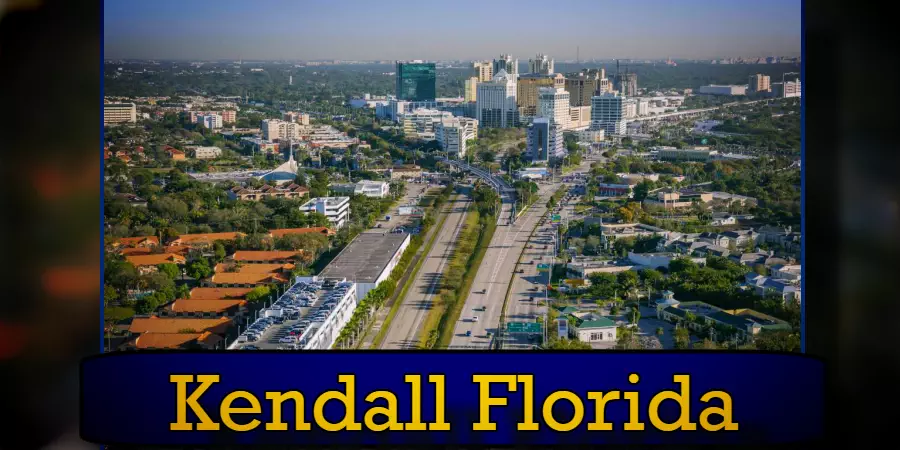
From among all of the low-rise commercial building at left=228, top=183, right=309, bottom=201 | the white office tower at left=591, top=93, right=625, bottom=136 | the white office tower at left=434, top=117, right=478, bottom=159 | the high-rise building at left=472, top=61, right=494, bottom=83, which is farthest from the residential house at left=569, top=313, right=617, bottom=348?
the low-rise commercial building at left=228, top=183, right=309, bottom=201

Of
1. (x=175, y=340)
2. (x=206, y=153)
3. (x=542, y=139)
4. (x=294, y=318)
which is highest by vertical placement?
(x=542, y=139)

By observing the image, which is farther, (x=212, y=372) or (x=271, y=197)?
(x=271, y=197)

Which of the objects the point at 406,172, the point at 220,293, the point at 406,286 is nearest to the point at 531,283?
the point at 406,286

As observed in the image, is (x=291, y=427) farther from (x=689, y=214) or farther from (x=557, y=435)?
(x=689, y=214)
